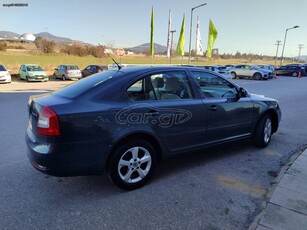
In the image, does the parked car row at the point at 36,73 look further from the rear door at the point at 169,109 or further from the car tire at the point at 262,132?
the car tire at the point at 262,132

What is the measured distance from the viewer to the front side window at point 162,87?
334 cm

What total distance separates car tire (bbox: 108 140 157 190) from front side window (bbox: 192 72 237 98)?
4.37 feet

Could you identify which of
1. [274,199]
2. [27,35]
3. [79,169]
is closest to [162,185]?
[79,169]

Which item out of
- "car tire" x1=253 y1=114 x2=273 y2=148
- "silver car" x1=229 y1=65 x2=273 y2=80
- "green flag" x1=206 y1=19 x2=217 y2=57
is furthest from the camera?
"green flag" x1=206 y1=19 x2=217 y2=57

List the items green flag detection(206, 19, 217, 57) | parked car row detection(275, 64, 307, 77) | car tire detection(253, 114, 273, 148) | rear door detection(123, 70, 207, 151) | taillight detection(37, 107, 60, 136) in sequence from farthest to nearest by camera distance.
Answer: parked car row detection(275, 64, 307, 77) < green flag detection(206, 19, 217, 57) < car tire detection(253, 114, 273, 148) < rear door detection(123, 70, 207, 151) < taillight detection(37, 107, 60, 136)

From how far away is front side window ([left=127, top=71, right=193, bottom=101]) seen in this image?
11.0 feet

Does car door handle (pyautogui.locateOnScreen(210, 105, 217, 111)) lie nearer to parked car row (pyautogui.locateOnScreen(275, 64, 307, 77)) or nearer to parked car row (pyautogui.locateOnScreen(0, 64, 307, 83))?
parked car row (pyautogui.locateOnScreen(0, 64, 307, 83))

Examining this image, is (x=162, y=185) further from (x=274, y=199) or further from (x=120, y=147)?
(x=274, y=199)

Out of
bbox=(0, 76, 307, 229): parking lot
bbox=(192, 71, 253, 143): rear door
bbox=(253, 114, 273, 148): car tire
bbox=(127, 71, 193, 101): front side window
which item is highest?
bbox=(127, 71, 193, 101): front side window

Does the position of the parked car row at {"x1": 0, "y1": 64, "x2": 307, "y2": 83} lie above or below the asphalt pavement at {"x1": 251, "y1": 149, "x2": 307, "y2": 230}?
below

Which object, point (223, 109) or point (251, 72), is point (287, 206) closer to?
point (223, 109)

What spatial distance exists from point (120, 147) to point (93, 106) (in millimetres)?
610

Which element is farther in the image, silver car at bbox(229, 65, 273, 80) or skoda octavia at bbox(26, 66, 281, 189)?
silver car at bbox(229, 65, 273, 80)

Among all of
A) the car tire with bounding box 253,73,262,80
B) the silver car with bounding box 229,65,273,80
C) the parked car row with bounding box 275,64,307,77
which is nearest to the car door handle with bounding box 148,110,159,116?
the silver car with bounding box 229,65,273,80
